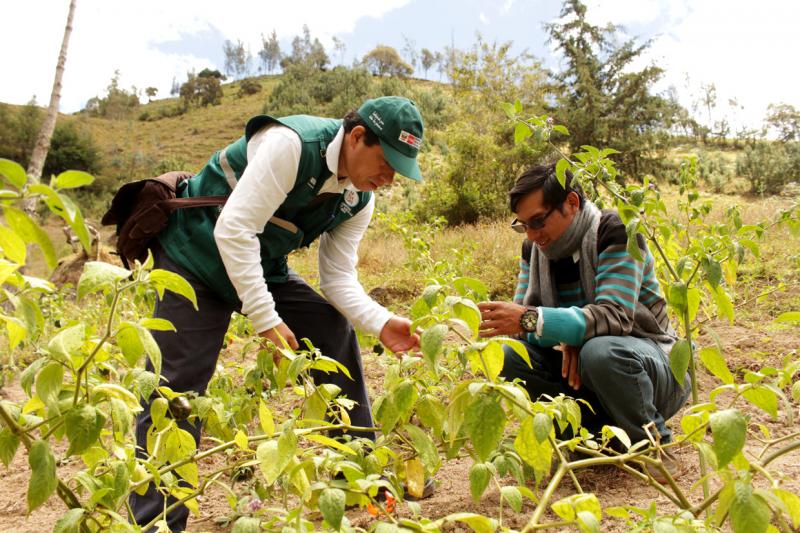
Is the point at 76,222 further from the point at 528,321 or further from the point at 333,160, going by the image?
the point at 528,321

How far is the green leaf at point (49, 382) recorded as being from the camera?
85 cm

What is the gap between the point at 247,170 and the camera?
6.63ft

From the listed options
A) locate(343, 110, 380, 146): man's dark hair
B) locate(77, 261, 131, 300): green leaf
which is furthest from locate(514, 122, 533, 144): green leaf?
locate(77, 261, 131, 300): green leaf

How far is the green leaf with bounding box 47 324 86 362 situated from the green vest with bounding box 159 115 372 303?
132 centimetres

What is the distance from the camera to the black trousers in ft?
6.30

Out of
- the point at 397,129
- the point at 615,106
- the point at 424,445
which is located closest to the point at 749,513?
the point at 424,445

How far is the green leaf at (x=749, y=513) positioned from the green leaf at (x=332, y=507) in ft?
1.62

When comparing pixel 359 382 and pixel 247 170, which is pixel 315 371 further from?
pixel 247 170

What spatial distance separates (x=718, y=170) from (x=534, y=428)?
825 inches

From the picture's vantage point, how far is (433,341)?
96cm

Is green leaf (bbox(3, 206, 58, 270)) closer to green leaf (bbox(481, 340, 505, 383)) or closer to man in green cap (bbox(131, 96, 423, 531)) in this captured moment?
green leaf (bbox(481, 340, 505, 383))

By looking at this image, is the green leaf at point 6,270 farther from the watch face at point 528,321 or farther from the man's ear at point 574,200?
the man's ear at point 574,200

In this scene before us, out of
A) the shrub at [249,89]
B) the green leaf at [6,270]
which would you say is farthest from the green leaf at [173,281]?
A: the shrub at [249,89]

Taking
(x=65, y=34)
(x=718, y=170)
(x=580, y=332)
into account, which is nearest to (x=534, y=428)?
(x=580, y=332)
